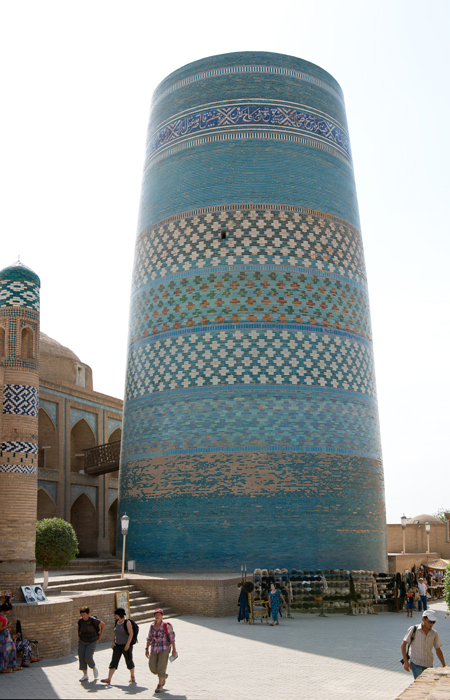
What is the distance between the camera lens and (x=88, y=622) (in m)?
6.83

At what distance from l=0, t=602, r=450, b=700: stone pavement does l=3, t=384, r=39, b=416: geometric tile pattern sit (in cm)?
285

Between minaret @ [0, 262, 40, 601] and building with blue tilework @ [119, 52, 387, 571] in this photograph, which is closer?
minaret @ [0, 262, 40, 601]

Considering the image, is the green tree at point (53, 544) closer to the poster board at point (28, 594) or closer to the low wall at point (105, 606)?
the low wall at point (105, 606)

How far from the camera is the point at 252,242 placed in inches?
553

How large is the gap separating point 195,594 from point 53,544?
2161mm

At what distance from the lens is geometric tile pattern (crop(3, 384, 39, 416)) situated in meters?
8.93

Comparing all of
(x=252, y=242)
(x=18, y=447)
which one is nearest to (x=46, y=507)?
(x=252, y=242)

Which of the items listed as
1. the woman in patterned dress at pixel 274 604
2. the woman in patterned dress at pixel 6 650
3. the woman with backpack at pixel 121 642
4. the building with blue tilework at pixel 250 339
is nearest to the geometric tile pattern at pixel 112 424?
the building with blue tilework at pixel 250 339

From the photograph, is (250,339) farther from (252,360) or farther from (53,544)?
(53,544)

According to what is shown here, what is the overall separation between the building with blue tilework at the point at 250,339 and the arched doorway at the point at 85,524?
14.2 feet

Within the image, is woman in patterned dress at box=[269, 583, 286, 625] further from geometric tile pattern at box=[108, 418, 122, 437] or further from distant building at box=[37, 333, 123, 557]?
geometric tile pattern at box=[108, 418, 122, 437]

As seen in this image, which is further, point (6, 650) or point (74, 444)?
point (74, 444)

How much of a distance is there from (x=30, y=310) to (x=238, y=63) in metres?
8.31

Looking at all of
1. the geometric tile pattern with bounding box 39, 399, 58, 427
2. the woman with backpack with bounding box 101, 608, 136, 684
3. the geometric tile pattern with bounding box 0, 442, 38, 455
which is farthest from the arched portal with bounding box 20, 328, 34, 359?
the geometric tile pattern with bounding box 39, 399, 58, 427
